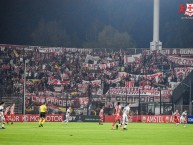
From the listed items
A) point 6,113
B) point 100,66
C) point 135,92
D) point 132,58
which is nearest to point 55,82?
point 100,66

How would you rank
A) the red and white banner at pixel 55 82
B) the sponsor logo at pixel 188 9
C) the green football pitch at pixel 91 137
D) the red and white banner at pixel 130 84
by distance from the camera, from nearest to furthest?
the green football pitch at pixel 91 137 → the red and white banner at pixel 130 84 → the red and white banner at pixel 55 82 → the sponsor logo at pixel 188 9

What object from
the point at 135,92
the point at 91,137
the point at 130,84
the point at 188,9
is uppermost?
the point at 188,9

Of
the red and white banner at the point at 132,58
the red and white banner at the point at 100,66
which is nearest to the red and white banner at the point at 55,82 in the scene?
the red and white banner at the point at 100,66

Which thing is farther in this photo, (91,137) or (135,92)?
(135,92)

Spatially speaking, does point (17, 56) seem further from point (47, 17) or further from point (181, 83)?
point (47, 17)

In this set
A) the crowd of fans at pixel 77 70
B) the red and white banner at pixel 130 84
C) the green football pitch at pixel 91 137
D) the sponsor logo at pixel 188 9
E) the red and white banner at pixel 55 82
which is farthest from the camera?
the sponsor logo at pixel 188 9

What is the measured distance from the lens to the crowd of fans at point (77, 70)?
3319 inches

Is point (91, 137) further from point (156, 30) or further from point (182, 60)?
point (156, 30)

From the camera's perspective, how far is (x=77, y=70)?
8950 cm

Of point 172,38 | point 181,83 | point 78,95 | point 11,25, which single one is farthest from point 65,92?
point 172,38

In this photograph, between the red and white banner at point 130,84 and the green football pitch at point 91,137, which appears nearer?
the green football pitch at point 91,137

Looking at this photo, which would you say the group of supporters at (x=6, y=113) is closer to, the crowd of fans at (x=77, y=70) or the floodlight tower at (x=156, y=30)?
the crowd of fans at (x=77, y=70)

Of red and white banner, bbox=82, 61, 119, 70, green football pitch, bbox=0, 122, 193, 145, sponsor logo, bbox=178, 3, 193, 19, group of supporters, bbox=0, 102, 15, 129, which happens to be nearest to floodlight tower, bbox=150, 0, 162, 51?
red and white banner, bbox=82, 61, 119, 70

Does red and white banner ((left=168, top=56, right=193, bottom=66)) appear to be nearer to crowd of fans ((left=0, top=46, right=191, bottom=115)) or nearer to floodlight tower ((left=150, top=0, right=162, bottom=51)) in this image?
crowd of fans ((left=0, top=46, right=191, bottom=115))
